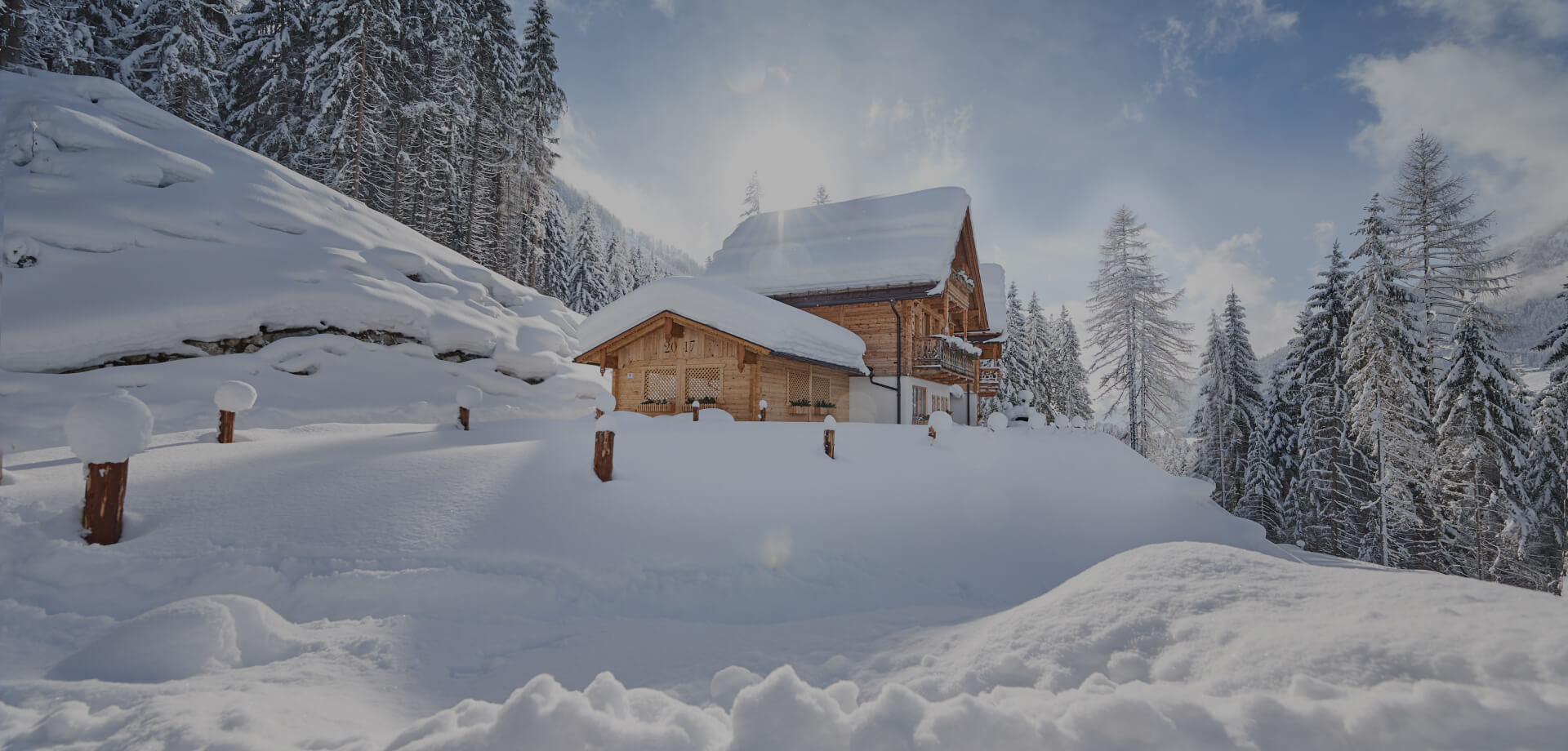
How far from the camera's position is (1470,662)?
6.01ft

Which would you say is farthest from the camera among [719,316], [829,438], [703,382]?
[703,382]

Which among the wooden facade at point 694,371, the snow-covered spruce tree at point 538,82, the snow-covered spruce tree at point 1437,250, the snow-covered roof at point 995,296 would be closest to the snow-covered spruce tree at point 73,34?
the snow-covered spruce tree at point 538,82

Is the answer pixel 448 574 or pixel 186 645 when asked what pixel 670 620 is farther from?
pixel 186 645

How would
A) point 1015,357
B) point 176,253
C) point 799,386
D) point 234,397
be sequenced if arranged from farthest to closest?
point 1015,357
point 799,386
point 176,253
point 234,397

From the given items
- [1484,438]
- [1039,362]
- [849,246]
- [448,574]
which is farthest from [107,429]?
[1039,362]

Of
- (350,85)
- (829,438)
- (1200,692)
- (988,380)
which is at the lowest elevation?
(1200,692)

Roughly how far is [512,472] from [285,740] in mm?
4063

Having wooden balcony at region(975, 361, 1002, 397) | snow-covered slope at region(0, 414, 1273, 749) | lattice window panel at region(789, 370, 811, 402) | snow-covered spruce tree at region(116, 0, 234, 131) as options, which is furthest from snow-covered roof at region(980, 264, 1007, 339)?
snow-covered spruce tree at region(116, 0, 234, 131)

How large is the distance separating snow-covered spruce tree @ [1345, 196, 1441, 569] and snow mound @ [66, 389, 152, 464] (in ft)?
82.2

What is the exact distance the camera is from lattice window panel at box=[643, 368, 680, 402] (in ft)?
50.1

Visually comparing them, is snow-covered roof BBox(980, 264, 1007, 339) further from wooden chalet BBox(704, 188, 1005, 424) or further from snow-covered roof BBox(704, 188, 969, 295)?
snow-covered roof BBox(704, 188, 969, 295)

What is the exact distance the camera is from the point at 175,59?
21375 millimetres

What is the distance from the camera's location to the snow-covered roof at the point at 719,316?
44.0 feet

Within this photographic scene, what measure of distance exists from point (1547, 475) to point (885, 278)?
19423mm
